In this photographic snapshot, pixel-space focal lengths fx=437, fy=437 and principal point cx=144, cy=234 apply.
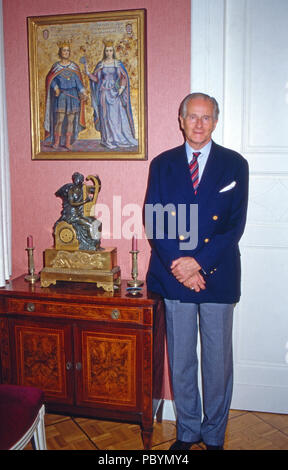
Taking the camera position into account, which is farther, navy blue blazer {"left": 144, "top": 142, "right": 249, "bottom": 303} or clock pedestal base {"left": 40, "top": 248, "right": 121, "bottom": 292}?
clock pedestal base {"left": 40, "top": 248, "right": 121, "bottom": 292}

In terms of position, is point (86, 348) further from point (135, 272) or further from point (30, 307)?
point (135, 272)

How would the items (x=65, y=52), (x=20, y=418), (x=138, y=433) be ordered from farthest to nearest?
(x=65, y=52), (x=138, y=433), (x=20, y=418)

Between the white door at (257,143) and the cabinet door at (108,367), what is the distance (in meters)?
0.69

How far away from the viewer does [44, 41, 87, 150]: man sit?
246 centimetres

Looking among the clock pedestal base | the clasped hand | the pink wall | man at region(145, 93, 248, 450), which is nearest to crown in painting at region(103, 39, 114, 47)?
the pink wall

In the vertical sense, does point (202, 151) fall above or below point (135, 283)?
above

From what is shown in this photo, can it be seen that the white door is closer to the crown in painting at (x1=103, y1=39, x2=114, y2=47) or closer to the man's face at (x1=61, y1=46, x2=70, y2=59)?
the crown in painting at (x1=103, y1=39, x2=114, y2=47)

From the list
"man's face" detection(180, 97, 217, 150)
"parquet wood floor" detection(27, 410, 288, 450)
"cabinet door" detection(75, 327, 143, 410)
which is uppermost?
"man's face" detection(180, 97, 217, 150)

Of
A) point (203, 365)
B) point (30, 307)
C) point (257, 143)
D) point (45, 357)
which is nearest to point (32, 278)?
point (30, 307)

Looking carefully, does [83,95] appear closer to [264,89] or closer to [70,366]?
[264,89]

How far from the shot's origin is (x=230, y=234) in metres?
2.04

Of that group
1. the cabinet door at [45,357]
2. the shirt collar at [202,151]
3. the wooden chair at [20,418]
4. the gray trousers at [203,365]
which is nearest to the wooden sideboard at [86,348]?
the cabinet door at [45,357]

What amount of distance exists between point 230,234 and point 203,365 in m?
0.67

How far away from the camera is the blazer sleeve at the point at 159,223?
2051 millimetres
